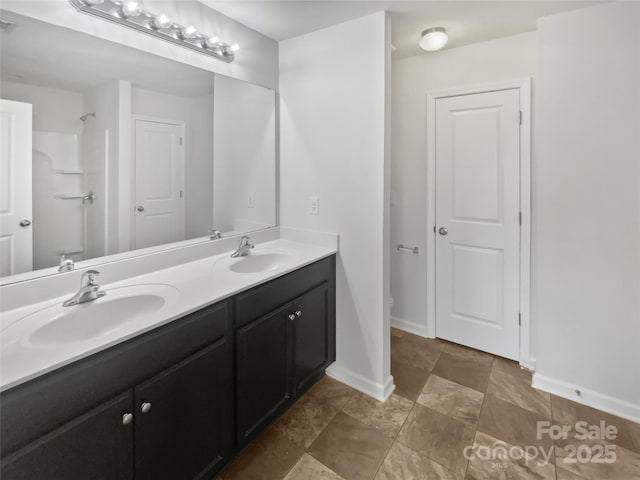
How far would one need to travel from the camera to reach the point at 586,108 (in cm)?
181

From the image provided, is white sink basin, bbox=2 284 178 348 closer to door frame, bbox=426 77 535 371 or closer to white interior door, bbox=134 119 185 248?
white interior door, bbox=134 119 185 248

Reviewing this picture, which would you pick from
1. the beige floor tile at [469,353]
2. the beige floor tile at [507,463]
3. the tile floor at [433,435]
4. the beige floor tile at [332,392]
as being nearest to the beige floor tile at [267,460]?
the tile floor at [433,435]

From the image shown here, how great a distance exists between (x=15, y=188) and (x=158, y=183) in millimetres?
569

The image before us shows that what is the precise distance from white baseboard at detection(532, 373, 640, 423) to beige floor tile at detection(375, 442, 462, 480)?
971mm

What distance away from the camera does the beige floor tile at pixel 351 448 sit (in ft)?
4.99

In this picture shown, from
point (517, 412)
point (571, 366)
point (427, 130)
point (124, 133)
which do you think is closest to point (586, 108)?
point (427, 130)

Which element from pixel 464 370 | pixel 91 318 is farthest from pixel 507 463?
pixel 91 318

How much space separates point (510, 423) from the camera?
1.79 m

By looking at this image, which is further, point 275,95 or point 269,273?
point 275,95

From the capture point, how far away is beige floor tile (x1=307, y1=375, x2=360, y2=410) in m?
1.99

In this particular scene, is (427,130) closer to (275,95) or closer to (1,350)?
(275,95)

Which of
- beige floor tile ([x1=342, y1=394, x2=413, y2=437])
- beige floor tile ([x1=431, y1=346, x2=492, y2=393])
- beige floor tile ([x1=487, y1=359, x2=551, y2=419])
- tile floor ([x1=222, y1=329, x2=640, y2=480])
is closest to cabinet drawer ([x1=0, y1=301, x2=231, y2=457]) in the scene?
tile floor ([x1=222, y1=329, x2=640, y2=480])

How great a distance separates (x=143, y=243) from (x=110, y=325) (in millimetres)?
483

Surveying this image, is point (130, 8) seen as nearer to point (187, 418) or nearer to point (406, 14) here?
point (406, 14)
